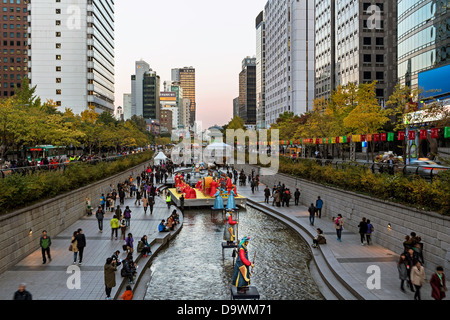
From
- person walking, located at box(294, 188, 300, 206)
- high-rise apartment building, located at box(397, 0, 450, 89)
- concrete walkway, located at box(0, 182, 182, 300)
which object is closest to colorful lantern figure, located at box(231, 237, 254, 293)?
concrete walkway, located at box(0, 182, 182, 300)

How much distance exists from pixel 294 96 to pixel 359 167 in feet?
295

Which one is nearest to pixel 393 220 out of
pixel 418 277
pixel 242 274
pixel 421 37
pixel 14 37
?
pixel 418 277

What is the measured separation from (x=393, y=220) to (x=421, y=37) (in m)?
42.1

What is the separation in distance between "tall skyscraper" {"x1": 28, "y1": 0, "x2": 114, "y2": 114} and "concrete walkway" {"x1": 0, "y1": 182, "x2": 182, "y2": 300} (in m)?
82.1

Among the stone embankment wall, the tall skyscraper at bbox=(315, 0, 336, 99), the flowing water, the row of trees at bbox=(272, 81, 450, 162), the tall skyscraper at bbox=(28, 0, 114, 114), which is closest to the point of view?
the flowing water

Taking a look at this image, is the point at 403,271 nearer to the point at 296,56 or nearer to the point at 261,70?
the point at 296,56

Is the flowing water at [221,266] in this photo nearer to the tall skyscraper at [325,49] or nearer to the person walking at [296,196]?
the person walking at [296,196]

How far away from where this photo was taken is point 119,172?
40.8 metres

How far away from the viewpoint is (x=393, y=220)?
1697cm

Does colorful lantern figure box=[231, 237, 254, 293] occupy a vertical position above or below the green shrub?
below

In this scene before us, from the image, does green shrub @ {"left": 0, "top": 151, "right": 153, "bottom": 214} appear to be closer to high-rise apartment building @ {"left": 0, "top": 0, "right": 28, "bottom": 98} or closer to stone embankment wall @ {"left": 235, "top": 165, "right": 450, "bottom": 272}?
stone embankment wall @ {"left": 235, "top": 165, "right": 450, "bottom": 272}

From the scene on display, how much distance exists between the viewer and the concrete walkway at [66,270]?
11.9 metres

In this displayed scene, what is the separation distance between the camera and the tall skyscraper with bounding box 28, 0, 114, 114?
305 feet
